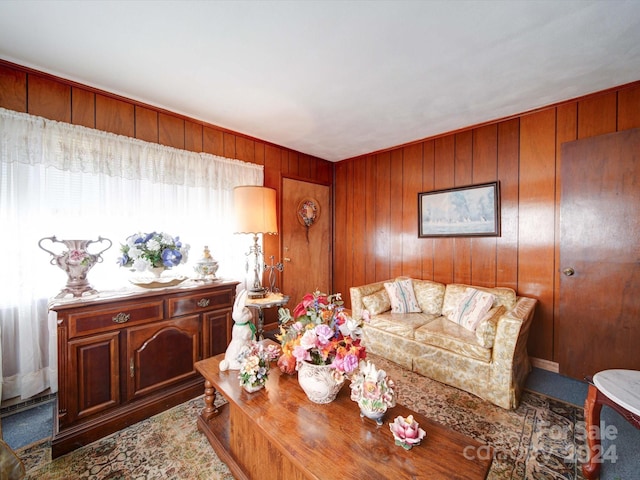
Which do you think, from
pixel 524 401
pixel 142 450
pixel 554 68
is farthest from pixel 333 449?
pixel 554 68

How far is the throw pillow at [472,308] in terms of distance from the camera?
7.86 ft

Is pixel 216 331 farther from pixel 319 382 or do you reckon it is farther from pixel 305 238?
pixel 305 238

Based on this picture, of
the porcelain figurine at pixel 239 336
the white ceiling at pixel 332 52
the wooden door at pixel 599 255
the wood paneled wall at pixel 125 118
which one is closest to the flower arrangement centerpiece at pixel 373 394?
the porcelain figurine at pixel 239 336

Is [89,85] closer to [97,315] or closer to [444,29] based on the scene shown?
[97,315]

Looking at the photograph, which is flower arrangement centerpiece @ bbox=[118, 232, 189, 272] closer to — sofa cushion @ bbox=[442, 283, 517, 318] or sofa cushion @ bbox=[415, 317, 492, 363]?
sofa cushion @ bbox=[415, 317, 492, 363]

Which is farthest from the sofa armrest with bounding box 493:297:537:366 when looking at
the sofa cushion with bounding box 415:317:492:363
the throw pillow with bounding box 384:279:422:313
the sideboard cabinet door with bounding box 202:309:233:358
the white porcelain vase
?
the sideboard cabinet door with bounding box 202:309:233:358

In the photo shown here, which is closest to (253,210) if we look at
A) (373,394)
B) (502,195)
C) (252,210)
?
(252,210)

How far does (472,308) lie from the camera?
249 centimetres

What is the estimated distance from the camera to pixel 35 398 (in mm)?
1968

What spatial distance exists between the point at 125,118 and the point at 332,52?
6.16 ft

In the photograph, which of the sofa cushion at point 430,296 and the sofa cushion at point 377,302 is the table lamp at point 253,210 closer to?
the sofa cushion at point 377,302

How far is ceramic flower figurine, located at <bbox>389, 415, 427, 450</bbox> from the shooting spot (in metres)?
0.96

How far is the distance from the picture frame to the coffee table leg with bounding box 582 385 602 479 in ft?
5.57

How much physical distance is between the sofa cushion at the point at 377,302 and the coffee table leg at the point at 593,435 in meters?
1.68
